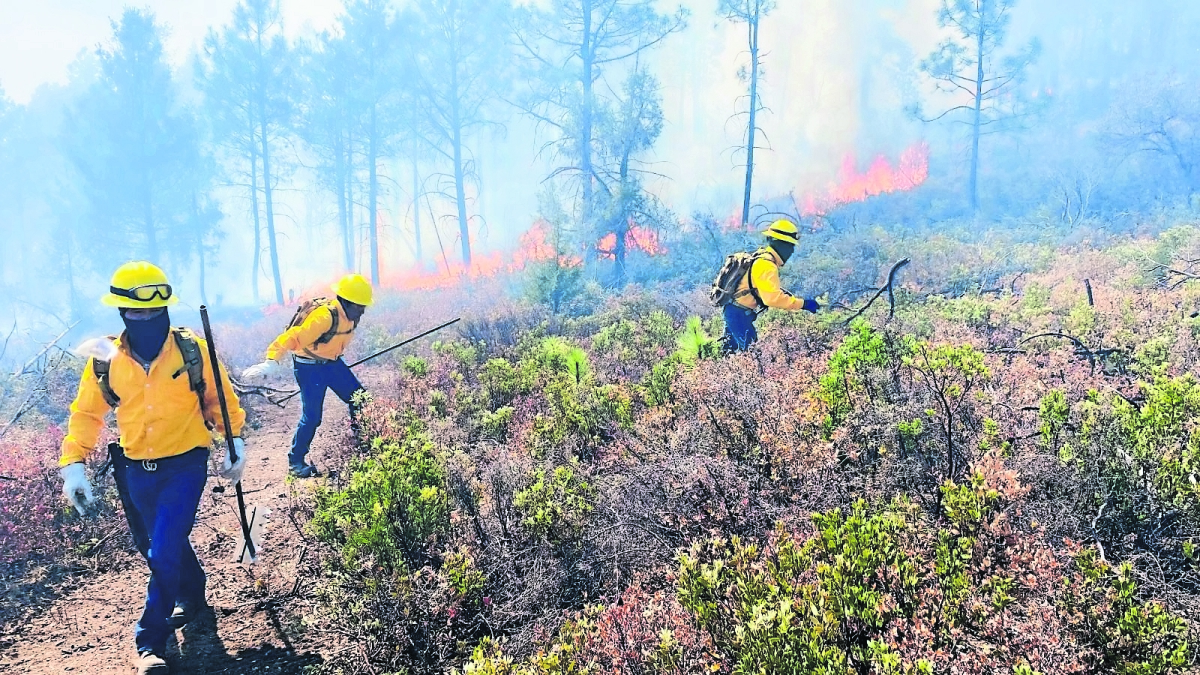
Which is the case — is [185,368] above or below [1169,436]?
above

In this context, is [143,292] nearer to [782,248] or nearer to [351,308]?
[351,308]

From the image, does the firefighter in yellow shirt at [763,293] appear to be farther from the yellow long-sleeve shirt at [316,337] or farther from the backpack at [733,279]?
the yellow long-sleeve shirt at [316,337]

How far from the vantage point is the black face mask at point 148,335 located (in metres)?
3.28

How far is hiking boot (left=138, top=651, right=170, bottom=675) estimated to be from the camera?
3078 millimetres

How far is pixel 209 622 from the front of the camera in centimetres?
368

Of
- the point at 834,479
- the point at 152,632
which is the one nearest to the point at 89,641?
the point at 152,632

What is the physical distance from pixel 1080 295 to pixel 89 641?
10.1 m

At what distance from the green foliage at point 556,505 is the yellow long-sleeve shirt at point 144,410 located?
1849 mm

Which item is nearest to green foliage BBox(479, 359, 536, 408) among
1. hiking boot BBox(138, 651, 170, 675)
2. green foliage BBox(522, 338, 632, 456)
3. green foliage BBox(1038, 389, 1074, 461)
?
green foliage BBox(522, 338, 632, 456)

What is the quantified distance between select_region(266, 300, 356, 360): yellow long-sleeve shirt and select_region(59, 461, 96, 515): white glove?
6.71 ft

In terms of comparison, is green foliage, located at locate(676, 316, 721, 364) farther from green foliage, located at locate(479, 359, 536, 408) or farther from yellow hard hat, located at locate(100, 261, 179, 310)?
yellow hard hat, located at locate(100, 261, 179, 310)

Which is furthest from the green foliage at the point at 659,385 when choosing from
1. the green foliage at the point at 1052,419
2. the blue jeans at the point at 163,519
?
the blue jeans at the point at 163,519

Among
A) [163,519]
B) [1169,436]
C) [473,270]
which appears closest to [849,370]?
[1169,436]

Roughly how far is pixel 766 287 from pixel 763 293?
0.07 metres
